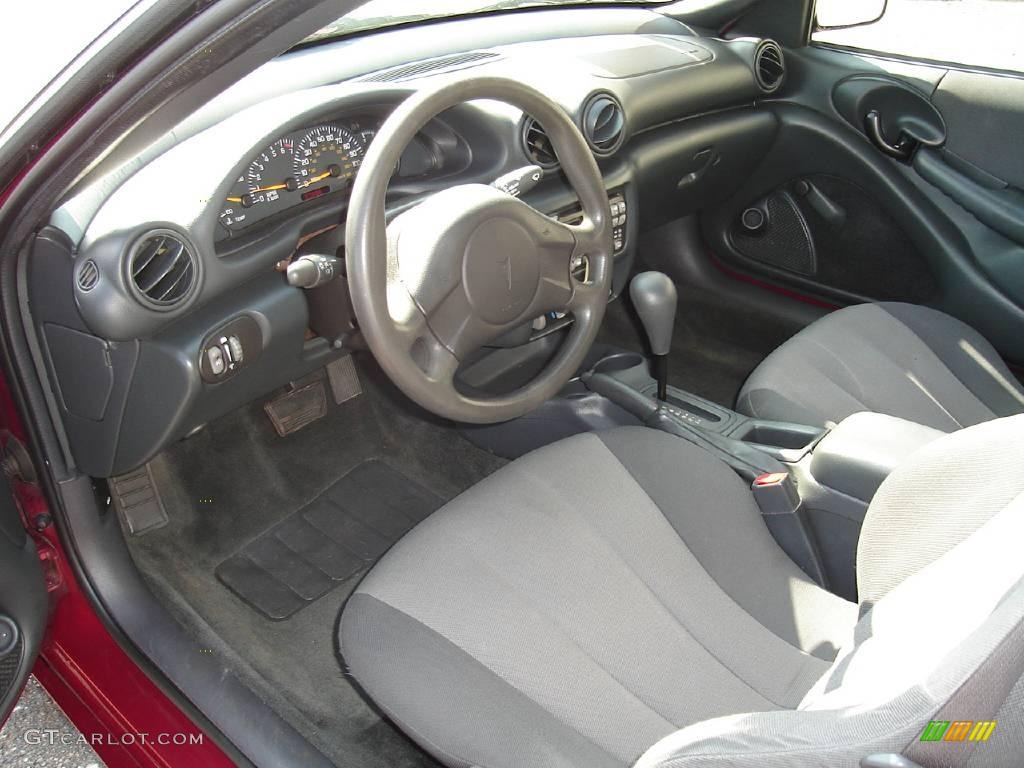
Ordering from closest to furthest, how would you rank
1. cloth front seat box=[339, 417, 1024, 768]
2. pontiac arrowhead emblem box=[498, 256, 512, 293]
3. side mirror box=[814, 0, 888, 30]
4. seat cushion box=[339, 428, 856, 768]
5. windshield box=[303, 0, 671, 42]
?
cloth front seat box=[339, 417, 1024, 768] → seat cushion box=[339, 428, 856, 768] → pontiac arrowhead emblem box=[498, 256, 512, 293] → windshield box=[303, 0, 671, 42] → side mirror box=[814, 0, 888, 30]

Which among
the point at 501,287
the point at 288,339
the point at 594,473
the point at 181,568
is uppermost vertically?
the point at 501,287

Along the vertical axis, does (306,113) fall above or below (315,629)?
above

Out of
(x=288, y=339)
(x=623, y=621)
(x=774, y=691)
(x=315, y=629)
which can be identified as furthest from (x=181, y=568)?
(x=774, y=691)

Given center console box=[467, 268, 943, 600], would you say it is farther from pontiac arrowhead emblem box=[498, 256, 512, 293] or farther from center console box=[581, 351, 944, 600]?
pontiac arrowhead emblem box=[498, 256, 512, 293]

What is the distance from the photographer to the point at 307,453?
2227 mm

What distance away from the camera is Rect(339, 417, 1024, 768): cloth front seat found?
1001 millimetres

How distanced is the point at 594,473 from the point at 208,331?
620mm

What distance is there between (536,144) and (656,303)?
14.8 inches

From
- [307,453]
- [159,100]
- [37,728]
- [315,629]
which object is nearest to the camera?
[159,100]

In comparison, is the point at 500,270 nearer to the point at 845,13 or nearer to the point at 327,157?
the point at 327,157

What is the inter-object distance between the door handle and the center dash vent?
0.96 metres

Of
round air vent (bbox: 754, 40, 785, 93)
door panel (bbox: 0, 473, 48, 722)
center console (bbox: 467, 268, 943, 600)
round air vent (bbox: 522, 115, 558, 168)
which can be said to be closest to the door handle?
round air vent (bbox: 754, 40, 785, 93)

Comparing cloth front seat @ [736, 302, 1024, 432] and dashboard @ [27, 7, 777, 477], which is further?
cloth front seat @ [736, 302, 1024, 432]

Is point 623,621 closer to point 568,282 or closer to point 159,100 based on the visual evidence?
point 568,282
